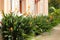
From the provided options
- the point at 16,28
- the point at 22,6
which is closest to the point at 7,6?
the point at 16,28

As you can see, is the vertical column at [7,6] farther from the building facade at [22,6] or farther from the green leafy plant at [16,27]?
the green leafy plant at [16,27]

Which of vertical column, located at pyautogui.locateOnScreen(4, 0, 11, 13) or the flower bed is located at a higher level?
vertical column, located at pyautogui.locateOnScreen(4, 0, 11, 13)

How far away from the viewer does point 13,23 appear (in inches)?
332

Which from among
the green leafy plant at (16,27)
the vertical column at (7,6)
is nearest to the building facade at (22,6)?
the vertical column at (7,6)

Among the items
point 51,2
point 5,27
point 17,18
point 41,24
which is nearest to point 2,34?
point 5,27

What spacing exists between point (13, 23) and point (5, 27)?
0.32m

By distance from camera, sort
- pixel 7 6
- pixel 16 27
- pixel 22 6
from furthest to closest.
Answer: pixel 22 6 < pixel 7 6 < pixel 16 27

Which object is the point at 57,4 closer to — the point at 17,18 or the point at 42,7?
the point at 42,7

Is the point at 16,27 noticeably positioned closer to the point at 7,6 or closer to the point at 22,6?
the point at 7,6

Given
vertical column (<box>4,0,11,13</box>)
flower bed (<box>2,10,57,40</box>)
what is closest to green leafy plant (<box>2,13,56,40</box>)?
flower bed (<box>2,10,57,40</box>)

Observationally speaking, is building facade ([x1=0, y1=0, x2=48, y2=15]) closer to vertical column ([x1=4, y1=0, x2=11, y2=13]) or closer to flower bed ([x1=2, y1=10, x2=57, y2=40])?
vertical column ([x1=4, y1=0, x2=11, y2=13])

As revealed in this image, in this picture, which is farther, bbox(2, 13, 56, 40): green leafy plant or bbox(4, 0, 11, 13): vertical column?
bbox(4, 0, 11, 13): vertical column

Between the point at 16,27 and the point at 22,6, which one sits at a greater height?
the point at 22,6

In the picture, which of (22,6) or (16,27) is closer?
(16,27)
